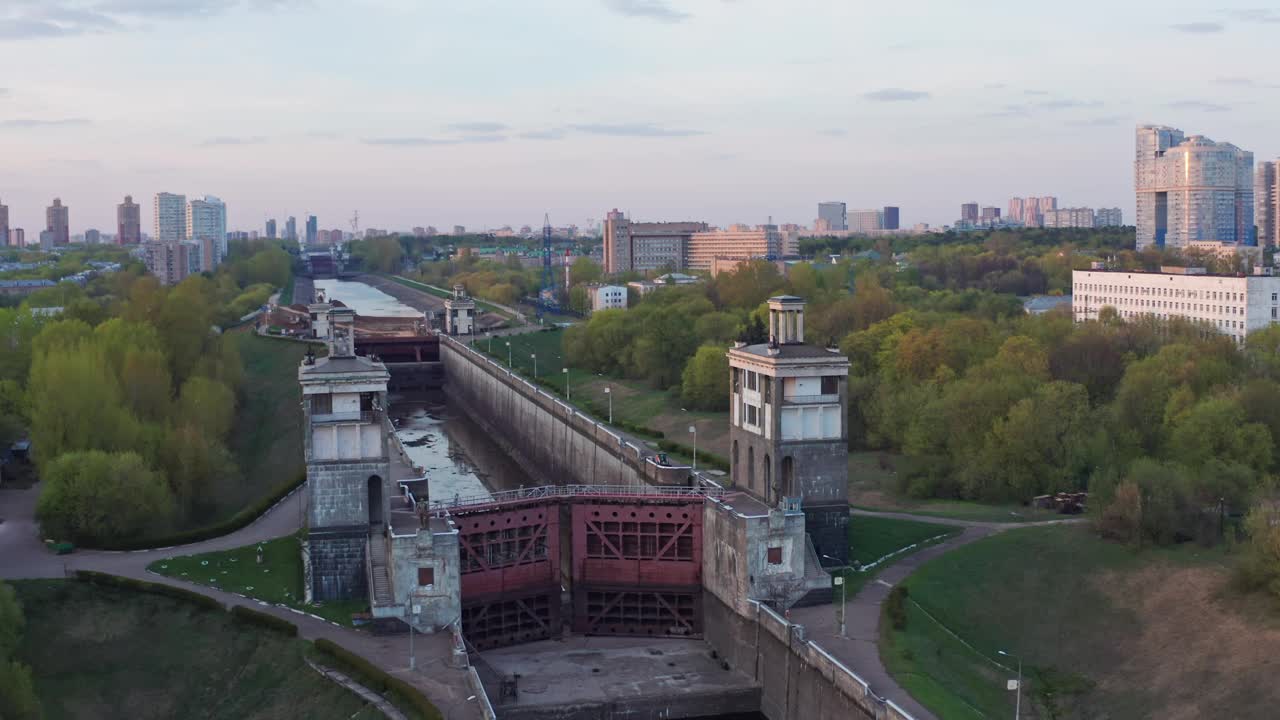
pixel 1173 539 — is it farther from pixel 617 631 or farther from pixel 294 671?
pixel 294 671

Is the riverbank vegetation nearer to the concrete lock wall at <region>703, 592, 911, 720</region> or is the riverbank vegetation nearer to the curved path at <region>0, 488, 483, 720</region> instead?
the curved path at <region>0, 488, 483, 720</region>

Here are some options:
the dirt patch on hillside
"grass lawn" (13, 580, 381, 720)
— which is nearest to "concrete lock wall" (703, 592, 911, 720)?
the dirt patch on hillside

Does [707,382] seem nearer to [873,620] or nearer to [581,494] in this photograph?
[581,494]

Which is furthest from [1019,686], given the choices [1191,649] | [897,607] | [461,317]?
[461,317]

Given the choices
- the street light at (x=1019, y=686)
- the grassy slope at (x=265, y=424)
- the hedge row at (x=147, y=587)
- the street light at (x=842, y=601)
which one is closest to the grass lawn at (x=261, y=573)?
the hedge row at (x=147, y=587)

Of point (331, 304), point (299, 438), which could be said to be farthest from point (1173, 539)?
point (331, 304)

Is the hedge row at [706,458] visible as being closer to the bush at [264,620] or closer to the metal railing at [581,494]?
the metal railing at [581,494]
